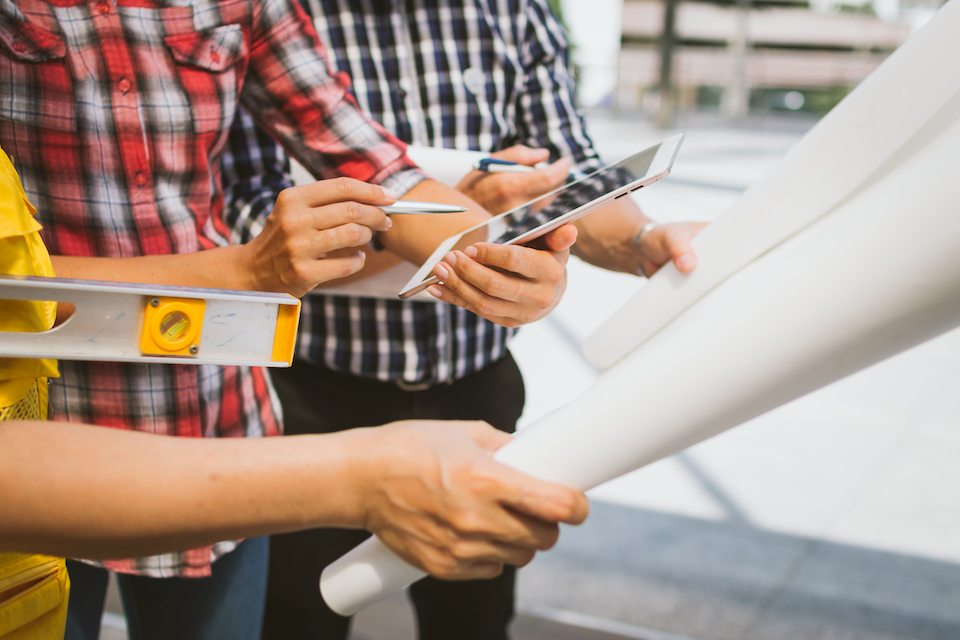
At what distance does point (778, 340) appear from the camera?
1.36ft

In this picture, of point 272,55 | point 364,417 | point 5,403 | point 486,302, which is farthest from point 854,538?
point 5,403

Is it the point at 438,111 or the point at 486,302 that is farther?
the point at 438,111

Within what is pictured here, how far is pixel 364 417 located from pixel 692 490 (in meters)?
1.27

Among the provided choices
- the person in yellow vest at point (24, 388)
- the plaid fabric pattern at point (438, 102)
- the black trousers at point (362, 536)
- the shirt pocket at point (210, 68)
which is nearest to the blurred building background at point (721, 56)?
the plaid fabric pattern at point (438, 102)

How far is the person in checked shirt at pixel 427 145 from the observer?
0.88 meters

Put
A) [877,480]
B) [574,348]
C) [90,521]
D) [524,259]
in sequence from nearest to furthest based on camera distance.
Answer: [90,521], [524,259], [877,480], [574,348]

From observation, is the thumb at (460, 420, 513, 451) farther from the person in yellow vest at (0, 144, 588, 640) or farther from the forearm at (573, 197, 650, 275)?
the forearm at (573, 197, 650, 275)

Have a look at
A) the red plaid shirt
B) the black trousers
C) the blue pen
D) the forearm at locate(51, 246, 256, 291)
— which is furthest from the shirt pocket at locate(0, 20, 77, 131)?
the black trousers

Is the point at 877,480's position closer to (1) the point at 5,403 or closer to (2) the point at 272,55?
Result: (2) the point at 272,55

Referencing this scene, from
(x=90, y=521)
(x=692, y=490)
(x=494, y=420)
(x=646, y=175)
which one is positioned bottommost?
(x=692, y=490)

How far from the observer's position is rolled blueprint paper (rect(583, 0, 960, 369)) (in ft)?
1.57

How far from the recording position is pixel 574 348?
2836 millimetres

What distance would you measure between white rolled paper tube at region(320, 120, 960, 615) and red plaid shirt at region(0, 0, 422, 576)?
0.30 m

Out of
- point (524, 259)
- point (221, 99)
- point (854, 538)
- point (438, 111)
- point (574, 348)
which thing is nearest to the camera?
point (524, 259)
